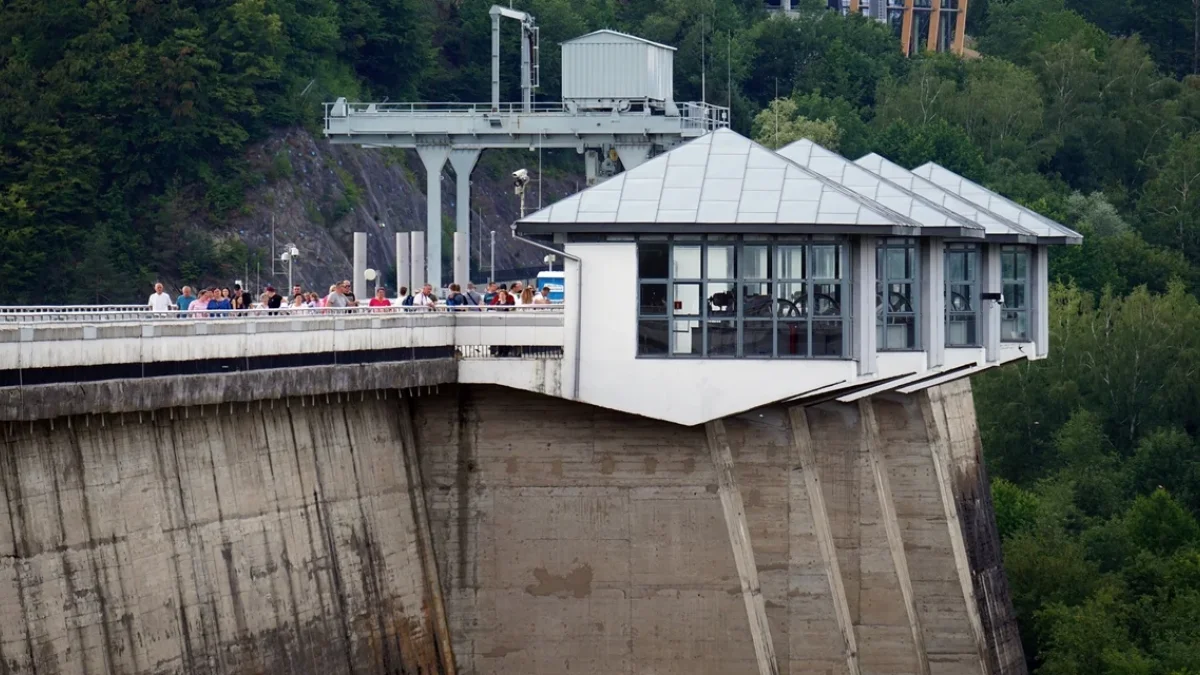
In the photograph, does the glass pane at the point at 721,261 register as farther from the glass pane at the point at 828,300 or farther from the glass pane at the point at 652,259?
the glass pane at the point at 828,300

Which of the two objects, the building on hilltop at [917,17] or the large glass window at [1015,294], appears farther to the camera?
the building on hilltop at [917,17]

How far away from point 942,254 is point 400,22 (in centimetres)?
7507

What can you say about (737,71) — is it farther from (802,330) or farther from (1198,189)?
(802,330)

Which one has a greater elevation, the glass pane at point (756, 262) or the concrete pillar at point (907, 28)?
the concrete pillar at point (907, 28)

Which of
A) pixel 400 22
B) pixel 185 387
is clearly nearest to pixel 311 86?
pixel 400 22

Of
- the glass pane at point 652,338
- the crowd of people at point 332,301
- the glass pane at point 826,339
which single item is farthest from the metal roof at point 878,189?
the crowd of people at point 332,301

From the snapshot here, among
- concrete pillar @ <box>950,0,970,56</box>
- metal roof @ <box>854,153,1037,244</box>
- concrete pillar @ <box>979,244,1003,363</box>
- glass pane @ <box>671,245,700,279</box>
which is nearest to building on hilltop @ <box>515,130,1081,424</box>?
glass pane @ <box>671,245,700,279</box>

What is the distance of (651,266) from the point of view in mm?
43406

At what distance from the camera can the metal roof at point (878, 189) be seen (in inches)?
1880

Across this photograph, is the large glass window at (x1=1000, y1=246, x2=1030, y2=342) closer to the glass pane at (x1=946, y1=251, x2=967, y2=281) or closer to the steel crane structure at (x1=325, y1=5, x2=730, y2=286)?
the glass pane at (x1=946, y1=251, x2=967, y2=281)

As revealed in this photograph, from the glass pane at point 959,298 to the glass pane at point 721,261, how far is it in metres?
8.00

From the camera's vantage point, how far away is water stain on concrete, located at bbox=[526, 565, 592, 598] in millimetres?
43844

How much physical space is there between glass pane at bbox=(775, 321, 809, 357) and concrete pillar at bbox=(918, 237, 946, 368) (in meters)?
4.22

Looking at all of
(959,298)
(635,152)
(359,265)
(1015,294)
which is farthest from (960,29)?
(959,298)
